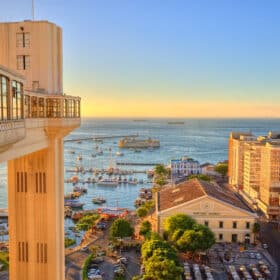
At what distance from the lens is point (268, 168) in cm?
4147

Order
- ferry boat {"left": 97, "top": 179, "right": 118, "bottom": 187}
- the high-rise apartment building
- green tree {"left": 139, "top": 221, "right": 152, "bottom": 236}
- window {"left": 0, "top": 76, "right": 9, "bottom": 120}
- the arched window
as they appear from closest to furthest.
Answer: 1. window {"left": 0, "top": 76, "right": 9, "bottom": 120}
2. the arched window
3. green tree {"left": 139, "top": 221, "right": 152, "bottom": 236}
4. the high-rise apartment building
5. ferry boat {"left": 97, "top": 179, "right": 118, "bottom": 187}

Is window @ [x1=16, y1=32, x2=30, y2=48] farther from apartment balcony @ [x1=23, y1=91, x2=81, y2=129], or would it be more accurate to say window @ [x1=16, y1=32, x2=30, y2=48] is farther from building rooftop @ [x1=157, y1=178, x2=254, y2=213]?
building rooftop @ [x1=157, y1=178, x2=254, y2=213]

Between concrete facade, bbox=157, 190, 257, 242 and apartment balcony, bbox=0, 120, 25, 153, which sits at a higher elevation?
apartment balcony, bbox=0, 120, 25, 153

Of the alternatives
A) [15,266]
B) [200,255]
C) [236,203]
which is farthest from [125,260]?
[15,266]

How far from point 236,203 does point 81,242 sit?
1373 centimetres

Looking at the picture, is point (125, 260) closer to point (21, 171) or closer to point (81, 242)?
point (81, 242)

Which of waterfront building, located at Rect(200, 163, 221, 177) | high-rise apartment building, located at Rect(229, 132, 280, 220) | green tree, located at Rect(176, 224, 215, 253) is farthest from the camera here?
waterfront building, located at Rect(200, 163, 221, 177)

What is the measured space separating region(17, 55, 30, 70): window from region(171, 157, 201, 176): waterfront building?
53.5 meters

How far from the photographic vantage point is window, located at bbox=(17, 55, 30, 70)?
12258 mm

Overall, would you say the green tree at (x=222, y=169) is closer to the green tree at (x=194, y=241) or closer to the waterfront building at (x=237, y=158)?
the waterfront building at (x=237, y=158)

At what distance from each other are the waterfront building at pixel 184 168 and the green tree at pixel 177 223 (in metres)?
35.8

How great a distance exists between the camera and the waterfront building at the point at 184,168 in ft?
213

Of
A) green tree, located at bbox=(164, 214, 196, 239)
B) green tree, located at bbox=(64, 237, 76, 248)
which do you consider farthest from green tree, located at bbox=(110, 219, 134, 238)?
green tree, located at bbox=(64, 237, 76, 248)

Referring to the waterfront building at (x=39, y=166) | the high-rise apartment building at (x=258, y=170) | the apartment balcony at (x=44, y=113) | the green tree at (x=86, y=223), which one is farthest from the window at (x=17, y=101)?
the high-rise apartment building at (x=258, y=170)
